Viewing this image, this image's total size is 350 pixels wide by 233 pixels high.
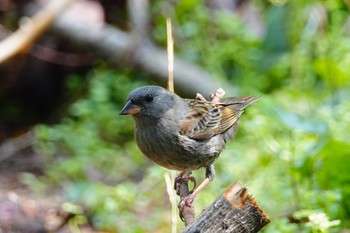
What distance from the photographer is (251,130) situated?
6016 millimetres

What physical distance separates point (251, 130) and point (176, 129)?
60.8 inches

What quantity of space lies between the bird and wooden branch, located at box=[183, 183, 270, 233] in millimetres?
983

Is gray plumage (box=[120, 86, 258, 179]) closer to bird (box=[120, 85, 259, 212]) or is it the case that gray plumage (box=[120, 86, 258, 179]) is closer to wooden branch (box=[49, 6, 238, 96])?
bird (box=[120, 85, 259, 212])

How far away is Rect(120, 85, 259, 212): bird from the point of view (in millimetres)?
4367

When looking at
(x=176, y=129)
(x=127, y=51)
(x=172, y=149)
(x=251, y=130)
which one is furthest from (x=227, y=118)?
(x=127, y=51)

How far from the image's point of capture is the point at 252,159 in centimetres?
630

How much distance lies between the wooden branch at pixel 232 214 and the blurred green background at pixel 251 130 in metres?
0.85

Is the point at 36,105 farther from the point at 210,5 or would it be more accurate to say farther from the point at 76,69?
the point at 210,5

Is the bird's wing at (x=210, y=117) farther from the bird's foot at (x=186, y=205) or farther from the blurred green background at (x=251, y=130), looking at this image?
the bird's foot at (x=186, y=205)

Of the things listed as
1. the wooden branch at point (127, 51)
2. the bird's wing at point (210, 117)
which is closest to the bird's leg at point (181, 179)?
the bird's wing at point (210, 117)

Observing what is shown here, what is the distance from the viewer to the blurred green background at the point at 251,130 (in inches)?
204

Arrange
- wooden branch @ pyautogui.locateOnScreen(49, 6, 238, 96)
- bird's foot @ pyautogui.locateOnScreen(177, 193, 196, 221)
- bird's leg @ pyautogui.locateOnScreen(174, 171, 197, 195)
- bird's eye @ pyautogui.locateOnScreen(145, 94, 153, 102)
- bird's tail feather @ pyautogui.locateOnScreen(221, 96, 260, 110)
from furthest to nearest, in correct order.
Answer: wooden branch @ pyautogui.locateOnScreen(49, 6, 238, 96), bird's tail feather @ pyautogui.locateOnScreen(221, 96, 260, 110), bird's leg @ pyautogui.locateOnScreen(174, 171, 197, 195), bird's eye @ pyautogui.locateOnScreen(145, 94, 153, 102), bird's foot @ pyautogui.locateOnScreen(177, 193, 196, 221)

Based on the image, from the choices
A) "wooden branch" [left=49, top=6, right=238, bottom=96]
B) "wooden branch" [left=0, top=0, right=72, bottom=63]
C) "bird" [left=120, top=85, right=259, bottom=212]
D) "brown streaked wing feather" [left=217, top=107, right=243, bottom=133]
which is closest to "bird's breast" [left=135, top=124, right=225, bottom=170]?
"bird" [left=120, top=85, right=259, bottom=212]

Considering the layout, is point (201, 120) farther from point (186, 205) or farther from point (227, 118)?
point (186, 205)
